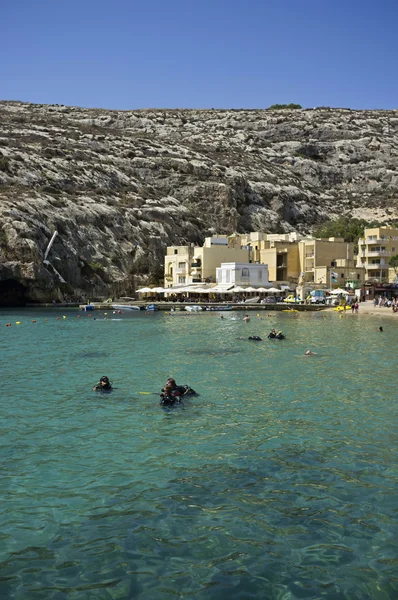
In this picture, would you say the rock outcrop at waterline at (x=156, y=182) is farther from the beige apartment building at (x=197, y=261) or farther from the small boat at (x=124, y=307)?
the small boat at (x=124, y=307)

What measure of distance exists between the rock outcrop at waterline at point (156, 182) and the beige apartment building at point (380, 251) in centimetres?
3015

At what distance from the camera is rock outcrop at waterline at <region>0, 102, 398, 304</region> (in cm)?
7125

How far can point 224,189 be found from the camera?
331 ft

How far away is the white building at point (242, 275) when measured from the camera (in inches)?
2833

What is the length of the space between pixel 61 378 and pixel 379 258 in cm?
6274

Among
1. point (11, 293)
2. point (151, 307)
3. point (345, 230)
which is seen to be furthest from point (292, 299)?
point (11, 293)

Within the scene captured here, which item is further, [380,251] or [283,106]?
[283,106]

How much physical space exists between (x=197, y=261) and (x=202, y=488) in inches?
2710

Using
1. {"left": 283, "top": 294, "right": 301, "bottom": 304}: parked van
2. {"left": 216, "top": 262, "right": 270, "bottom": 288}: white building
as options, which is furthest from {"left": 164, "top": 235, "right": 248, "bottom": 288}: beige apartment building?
{"left": 283, "top": 294, "right": 301, "bottom": 304}: parked van

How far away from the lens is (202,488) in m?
9.05

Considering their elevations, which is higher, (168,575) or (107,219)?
(107,219)

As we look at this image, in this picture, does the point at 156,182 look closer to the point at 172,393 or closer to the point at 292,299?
the point at 292,299

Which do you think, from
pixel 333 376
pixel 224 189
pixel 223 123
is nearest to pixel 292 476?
pixel 333 376

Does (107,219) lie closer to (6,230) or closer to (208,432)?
(6,230)
